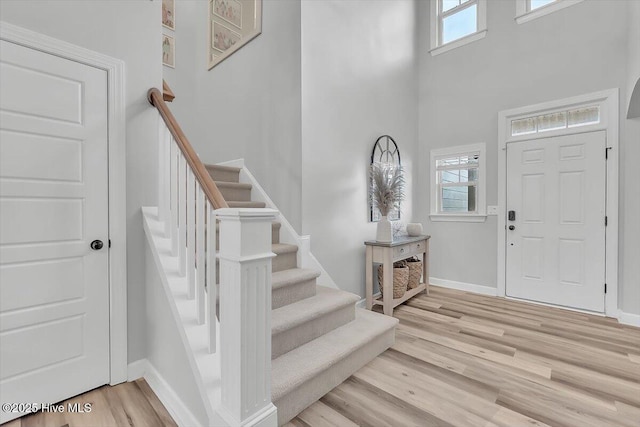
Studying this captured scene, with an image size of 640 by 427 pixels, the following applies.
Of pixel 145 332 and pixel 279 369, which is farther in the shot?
pixel 145 332

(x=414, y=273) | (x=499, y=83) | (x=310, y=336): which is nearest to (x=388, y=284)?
(x=414, y=273)

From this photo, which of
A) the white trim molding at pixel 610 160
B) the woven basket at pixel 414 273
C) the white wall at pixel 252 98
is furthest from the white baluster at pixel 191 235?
the white trim molding at pixel 610 160

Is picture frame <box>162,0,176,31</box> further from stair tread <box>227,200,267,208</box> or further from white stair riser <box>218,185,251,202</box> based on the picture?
stair tread <box>227,200,267,208</box>

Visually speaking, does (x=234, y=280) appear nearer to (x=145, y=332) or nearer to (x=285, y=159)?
(x=145, y=332)

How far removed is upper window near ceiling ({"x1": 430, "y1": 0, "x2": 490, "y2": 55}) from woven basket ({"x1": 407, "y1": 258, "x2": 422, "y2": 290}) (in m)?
2.97

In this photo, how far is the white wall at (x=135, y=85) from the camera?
6.01ft

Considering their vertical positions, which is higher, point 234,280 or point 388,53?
point 388,53

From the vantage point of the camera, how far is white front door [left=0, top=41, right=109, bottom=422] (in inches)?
61.7

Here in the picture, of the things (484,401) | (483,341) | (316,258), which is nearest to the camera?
(484,401)

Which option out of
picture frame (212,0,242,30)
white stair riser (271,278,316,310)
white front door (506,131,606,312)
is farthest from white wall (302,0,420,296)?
white front door (506,131,606,312)

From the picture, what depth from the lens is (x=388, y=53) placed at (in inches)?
150

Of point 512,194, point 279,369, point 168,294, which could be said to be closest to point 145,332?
point 168,294

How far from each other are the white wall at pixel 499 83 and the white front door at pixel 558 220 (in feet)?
0.61

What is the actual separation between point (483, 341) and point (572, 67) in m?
3.07
